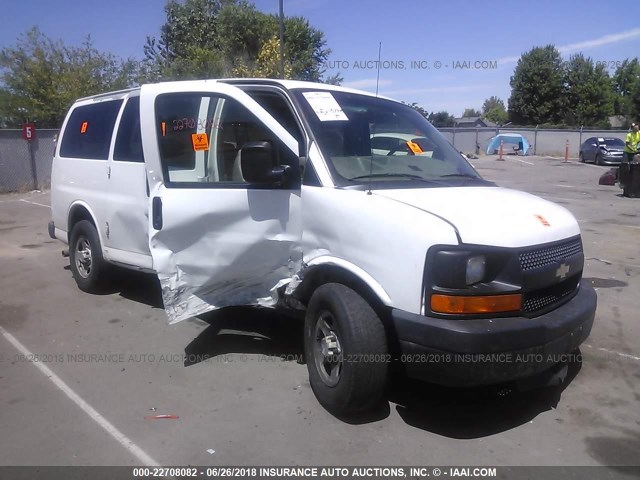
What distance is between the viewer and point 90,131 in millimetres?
6684

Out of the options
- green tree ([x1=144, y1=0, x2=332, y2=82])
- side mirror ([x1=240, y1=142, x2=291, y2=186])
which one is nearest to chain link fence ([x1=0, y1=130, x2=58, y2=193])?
green tree ([x1=144, y1=0, x2=332, y2=82])

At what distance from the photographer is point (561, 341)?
3.70m

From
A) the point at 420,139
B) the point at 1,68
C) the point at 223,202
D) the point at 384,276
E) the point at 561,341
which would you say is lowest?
the point at 561,341

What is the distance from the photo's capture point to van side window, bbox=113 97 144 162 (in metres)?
5.77

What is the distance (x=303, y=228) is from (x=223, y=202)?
2.29 ft

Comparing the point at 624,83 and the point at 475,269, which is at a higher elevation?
the point at 624,83

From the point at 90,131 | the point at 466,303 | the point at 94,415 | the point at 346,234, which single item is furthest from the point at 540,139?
the point at 94,415

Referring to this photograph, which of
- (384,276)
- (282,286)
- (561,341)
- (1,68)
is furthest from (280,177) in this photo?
(1,68)

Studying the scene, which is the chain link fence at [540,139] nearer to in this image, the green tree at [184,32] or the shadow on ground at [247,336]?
the green tree at [184,32]

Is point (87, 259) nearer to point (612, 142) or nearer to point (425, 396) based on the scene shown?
point (425, 396)

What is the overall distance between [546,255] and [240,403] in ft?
7.60

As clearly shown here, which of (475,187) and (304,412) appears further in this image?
(475,187)

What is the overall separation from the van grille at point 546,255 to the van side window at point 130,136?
369 cm

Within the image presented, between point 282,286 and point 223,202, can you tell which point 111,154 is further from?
point 282,286
